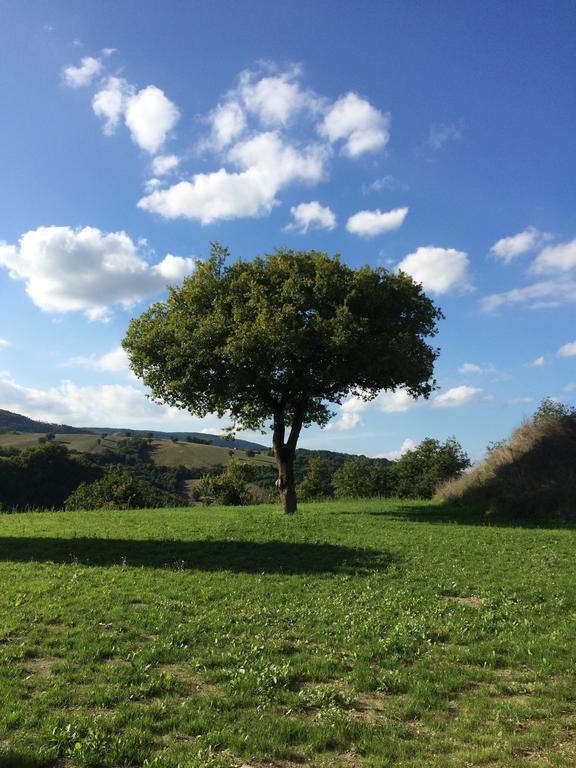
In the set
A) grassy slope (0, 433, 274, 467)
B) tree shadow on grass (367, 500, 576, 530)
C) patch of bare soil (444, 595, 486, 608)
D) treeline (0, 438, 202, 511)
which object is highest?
grassy slope (0, 433, 274, 467)

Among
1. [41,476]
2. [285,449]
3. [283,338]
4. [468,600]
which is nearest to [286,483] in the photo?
[285,449]

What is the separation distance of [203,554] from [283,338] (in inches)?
592

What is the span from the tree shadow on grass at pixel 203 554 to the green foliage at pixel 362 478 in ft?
275

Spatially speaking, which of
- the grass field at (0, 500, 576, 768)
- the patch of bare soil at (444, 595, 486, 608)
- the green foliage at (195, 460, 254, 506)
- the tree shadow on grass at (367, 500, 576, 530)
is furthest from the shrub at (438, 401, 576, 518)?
the green foliage at (195, 460, 254, 506)

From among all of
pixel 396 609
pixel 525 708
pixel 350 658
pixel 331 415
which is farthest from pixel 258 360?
pixel 525 708

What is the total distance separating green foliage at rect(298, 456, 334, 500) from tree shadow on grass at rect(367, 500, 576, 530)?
71.5 m

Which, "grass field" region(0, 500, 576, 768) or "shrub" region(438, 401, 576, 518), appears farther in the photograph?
"shrub" region(438, 401, 576, 518)

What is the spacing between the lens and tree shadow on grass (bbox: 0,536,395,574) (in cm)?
1822

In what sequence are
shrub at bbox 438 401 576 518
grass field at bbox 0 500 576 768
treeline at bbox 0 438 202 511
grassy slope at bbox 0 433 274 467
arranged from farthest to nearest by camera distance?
1. grassy slope at bbox 0 433 274 467
2. treeline at bbox 0 438 202 511
3. shrub at bbox 438 401 576 518
4. grass field at bbox 0 500 576 768

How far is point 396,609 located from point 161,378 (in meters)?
27.5

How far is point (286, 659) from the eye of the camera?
9.73 meters

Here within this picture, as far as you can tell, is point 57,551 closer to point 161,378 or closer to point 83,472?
point 161,378

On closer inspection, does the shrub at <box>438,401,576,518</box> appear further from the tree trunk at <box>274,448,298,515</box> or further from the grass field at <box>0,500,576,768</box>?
the grass field at <box>0,500,576,768</box>

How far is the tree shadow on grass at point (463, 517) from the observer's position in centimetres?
3194
